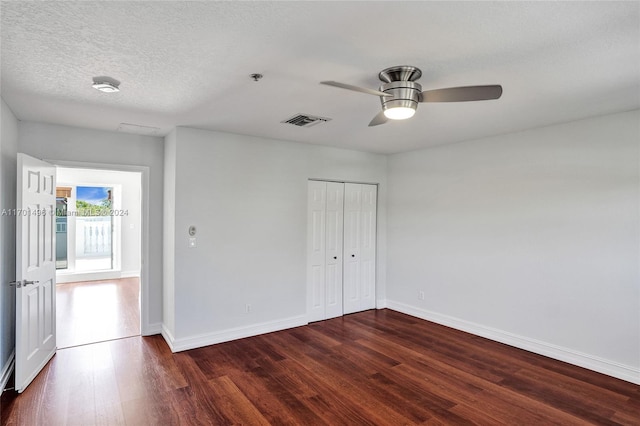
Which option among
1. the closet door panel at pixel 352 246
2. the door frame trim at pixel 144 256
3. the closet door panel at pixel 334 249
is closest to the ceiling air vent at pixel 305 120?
the closet door panel at pixel 334 249

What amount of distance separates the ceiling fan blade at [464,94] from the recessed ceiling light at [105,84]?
2.28 m

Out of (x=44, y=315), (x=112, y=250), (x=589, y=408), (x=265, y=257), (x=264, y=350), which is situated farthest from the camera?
(x=112, y=250)

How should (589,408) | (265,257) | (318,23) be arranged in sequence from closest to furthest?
(318,23), (589,408), (265,257)

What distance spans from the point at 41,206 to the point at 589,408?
541cm

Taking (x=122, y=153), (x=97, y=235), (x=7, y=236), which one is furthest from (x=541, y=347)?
(x=97, y=235)

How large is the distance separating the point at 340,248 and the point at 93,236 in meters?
6.24

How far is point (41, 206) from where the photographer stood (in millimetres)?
3516

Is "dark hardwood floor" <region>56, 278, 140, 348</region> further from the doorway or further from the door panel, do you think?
the door panel

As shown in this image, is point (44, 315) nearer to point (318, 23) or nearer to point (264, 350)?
point (264, 350)

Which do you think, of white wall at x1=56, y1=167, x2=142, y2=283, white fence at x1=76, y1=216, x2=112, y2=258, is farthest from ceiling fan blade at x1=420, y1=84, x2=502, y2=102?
white fence at x1=76, y1=216, x2=112, y2=258

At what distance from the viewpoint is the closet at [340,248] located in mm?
5207

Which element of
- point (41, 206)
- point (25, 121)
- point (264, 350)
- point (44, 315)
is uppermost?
point (25, 121)

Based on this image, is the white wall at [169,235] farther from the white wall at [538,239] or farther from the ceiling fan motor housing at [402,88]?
the white wall at [538,239]

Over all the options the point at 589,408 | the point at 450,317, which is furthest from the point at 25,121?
the point at 589,408
